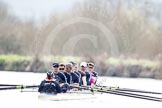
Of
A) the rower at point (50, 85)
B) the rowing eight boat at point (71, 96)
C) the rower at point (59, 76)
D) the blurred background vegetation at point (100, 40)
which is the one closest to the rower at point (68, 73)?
the rower at point (59, 76)

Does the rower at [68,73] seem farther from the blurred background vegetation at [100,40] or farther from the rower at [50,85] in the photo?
the blurred background vegetation at [100,40]

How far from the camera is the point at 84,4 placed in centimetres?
2912

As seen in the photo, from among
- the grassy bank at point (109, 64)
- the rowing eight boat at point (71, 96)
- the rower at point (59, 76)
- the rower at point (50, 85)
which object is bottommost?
the rowing eight boat at point (71, 96)

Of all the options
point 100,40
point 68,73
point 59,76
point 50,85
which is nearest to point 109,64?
point 100,40

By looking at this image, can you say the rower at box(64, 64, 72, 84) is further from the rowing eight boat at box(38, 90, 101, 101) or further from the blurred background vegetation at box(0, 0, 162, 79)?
the blurred background vegetation at box(0, 0, 162, 79)

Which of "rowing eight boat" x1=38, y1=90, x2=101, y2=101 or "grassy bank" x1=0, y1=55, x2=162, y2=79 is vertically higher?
"grassy bank" x1=0, y1=55, x2=162, y2=79

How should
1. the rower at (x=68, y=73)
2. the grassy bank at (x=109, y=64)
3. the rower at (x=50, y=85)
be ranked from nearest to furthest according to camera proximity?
the rower at (x=50, y=85) < the rower at (x=68, y=73) < the grassy bank at (x=109, y=64)

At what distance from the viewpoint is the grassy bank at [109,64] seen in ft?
89.9

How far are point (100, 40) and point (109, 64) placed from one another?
6.28 ft

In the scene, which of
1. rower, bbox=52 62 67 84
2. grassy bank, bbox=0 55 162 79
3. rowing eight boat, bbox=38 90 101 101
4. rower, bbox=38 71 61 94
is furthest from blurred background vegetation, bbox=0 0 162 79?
rower, bbox=38 71 61 94

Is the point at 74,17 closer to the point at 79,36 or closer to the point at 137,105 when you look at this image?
the point at 79,36

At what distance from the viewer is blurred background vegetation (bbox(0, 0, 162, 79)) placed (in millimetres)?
27453

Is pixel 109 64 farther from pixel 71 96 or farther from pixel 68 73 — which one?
pixel 71 96

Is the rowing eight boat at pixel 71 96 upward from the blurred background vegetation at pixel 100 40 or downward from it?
downward
